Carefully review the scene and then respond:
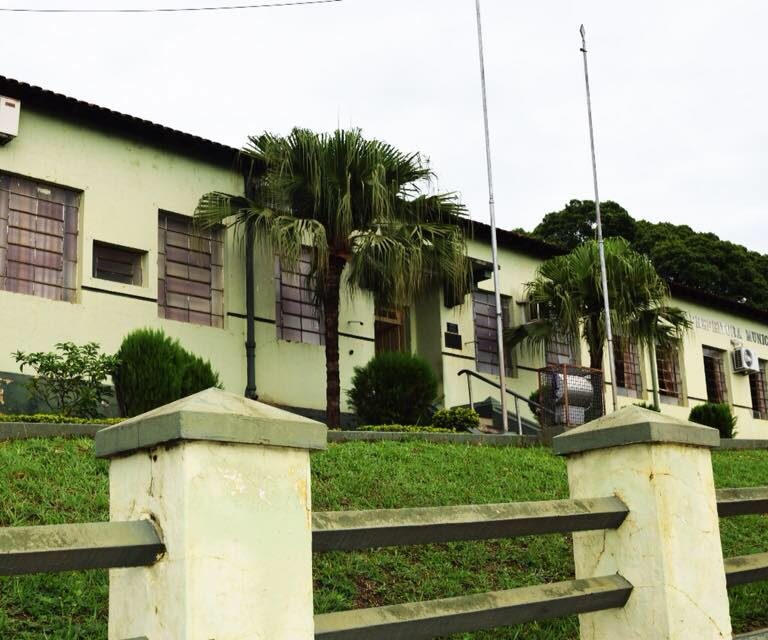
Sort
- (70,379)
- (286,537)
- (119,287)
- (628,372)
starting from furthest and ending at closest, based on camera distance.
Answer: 1. (628,372)
2. (119,287)
3. (70,379)
4. (286,537)

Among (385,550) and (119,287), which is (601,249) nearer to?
(119,287)

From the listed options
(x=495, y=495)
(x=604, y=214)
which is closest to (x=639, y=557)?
(x=495, y=495)

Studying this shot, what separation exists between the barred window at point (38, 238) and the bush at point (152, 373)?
65.3 inches

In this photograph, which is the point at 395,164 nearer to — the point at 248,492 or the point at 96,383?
the point at 96,383

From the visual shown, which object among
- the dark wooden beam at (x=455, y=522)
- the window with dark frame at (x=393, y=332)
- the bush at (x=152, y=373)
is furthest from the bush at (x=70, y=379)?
the dark wooden beam at (x=455, y=522)

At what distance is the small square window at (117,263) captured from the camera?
15328 millimetres

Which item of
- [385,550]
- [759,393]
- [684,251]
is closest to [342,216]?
[385,550]

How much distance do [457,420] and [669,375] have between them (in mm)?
11004

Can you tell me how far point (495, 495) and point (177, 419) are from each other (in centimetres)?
733

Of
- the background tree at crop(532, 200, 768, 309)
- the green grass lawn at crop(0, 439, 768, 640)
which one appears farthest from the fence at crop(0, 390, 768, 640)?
the background tree at crop(532, 200, 768, 309)

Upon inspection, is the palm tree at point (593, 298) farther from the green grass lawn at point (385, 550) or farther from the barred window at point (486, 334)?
the green grass lawn at point (385, 550)

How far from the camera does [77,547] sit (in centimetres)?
296

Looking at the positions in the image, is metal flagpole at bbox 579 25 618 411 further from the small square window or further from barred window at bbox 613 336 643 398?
the small square window

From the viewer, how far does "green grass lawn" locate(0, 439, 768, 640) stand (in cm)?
577
